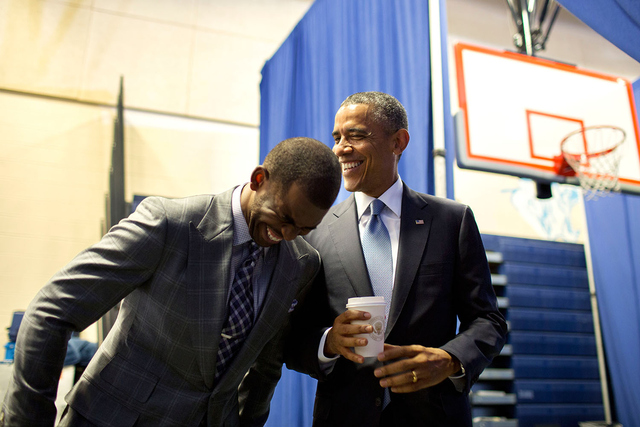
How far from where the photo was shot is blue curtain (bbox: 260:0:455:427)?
6.54 ft

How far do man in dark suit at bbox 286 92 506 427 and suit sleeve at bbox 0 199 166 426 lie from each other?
448mm

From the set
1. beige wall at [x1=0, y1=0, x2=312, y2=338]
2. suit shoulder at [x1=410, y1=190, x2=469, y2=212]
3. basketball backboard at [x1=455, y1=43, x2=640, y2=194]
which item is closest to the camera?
suit shoulder at [x1=410, y1=190, x2=469, y2=212]

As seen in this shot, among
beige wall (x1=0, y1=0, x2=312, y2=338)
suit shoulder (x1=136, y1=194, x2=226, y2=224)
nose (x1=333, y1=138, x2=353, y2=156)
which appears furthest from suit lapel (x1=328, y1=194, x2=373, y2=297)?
beige wall (x1=0, y1=0, x2=312, y2=338)

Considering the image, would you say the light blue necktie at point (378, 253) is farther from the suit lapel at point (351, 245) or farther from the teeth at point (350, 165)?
the teeth at point (350, 165)

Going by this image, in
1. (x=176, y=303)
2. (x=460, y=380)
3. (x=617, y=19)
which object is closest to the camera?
(x=176, y=303)

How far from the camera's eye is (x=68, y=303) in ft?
2.86

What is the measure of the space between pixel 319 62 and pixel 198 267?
2.21m

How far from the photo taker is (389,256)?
1287mm

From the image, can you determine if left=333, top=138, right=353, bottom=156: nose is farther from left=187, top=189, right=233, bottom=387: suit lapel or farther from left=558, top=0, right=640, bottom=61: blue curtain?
left=558, top=0, right=640, bottom=61: blue curtain

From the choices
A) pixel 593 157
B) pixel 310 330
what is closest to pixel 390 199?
pixel 310 330

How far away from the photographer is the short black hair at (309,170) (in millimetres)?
992

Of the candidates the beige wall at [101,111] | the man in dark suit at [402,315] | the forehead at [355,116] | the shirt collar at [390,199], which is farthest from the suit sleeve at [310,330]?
the beige wall at [101,111]

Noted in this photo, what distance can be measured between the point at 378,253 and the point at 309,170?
40cm

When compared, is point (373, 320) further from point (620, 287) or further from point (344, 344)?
point (620, 287)
